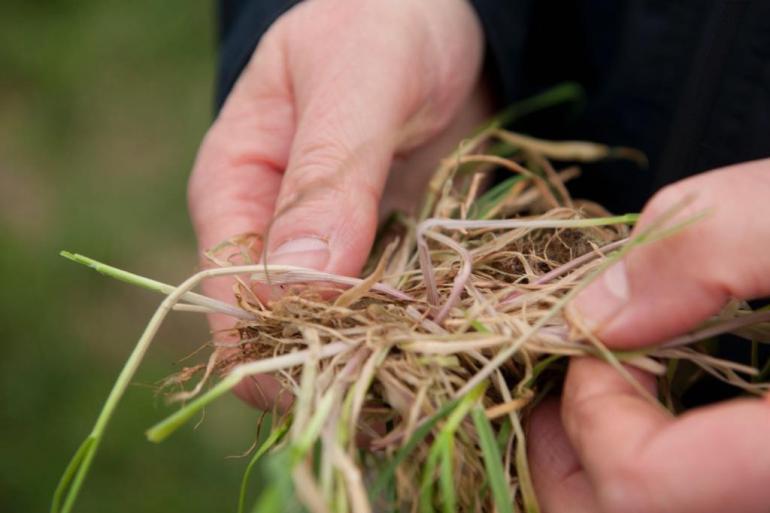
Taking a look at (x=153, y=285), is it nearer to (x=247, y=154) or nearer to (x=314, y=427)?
(x=314, y=427)

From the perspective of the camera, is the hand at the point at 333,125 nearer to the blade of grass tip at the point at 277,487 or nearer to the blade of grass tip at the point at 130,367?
the blade of grass tip at the point at 130,367

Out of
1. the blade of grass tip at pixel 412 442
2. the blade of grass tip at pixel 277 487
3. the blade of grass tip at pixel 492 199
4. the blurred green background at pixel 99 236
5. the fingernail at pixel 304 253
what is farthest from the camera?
the blurred green background at pixel 99 236

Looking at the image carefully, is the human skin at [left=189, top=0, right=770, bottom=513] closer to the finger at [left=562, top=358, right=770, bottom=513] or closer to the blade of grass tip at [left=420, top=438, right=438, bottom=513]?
the finger at [left=562, top=358, right=770, bottom=513]

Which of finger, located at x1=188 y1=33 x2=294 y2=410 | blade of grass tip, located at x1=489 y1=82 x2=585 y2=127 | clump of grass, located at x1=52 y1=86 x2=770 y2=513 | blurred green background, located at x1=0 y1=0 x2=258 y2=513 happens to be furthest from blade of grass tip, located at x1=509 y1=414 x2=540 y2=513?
blurred green background, located at x1=0 y1=0 x2=258 y2=513

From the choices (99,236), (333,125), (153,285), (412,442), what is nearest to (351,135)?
(333,125)

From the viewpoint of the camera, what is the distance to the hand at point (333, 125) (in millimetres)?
801

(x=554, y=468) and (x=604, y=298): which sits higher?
(x=604, y=298)

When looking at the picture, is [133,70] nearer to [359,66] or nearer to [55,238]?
[55,238]

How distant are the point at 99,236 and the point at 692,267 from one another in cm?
191

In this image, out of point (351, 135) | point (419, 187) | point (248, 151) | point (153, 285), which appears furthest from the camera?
point (419, 187)

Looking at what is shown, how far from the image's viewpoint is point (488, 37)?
1086mm

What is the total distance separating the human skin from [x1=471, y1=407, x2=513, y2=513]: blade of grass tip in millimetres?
67

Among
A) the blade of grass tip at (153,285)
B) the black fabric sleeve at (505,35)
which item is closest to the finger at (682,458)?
the blade of grass tip at (153,285)

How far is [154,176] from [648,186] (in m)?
1.73
